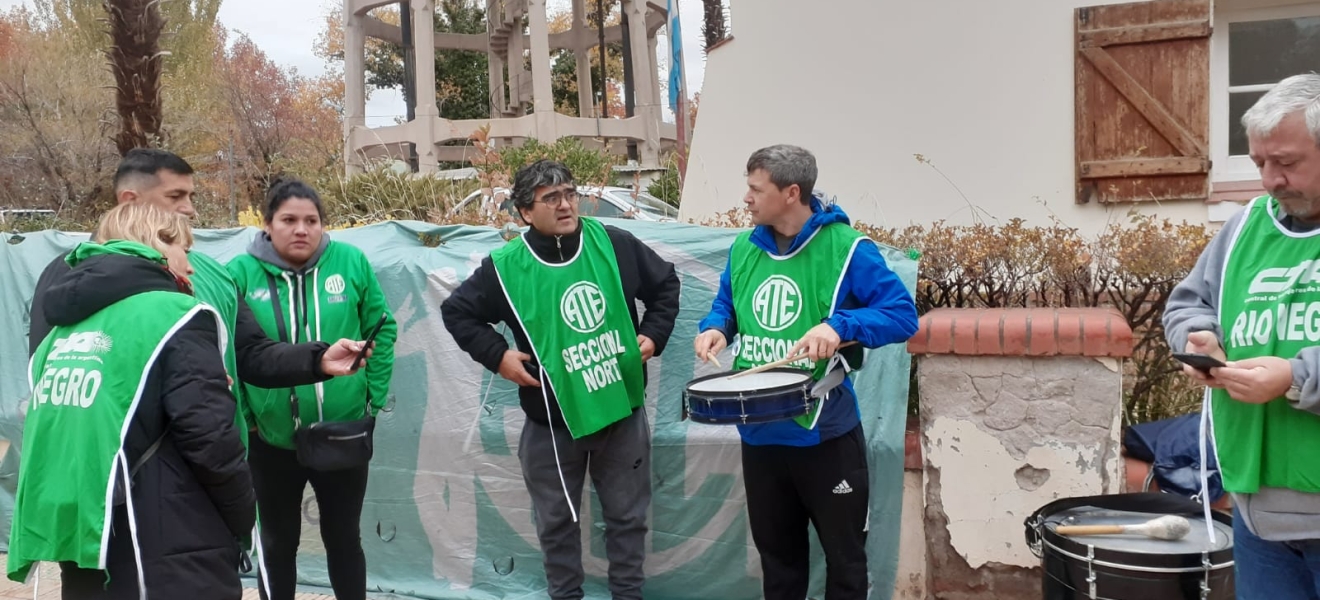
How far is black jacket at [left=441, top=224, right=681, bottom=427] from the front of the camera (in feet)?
13.8

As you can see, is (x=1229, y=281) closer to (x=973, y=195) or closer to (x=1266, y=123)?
(x=1266, y=123)

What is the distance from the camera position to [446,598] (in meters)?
5.10

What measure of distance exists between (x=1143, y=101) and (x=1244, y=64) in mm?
967

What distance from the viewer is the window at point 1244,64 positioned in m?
7.61

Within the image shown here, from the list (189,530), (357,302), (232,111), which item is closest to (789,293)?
(357,302)

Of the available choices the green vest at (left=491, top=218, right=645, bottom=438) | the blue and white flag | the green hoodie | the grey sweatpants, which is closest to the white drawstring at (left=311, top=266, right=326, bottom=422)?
the green hoodie

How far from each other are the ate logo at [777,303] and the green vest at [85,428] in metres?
1.88

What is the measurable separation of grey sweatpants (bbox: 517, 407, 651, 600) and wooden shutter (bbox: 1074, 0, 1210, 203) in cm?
503

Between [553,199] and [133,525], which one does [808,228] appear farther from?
[133,525]

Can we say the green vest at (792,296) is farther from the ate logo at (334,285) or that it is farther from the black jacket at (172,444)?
the black jacket at (172,444)

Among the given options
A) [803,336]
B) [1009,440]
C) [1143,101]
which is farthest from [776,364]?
[1143,101]

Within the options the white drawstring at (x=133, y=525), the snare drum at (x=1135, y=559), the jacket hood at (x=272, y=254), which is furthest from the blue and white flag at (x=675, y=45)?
the white drawstring at (x=133, y=525)

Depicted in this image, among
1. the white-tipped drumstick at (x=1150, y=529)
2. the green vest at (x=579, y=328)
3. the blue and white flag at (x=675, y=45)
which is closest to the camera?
the white-tipped drumstick at (x=1150, y=529)

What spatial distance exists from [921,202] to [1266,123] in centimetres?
612
